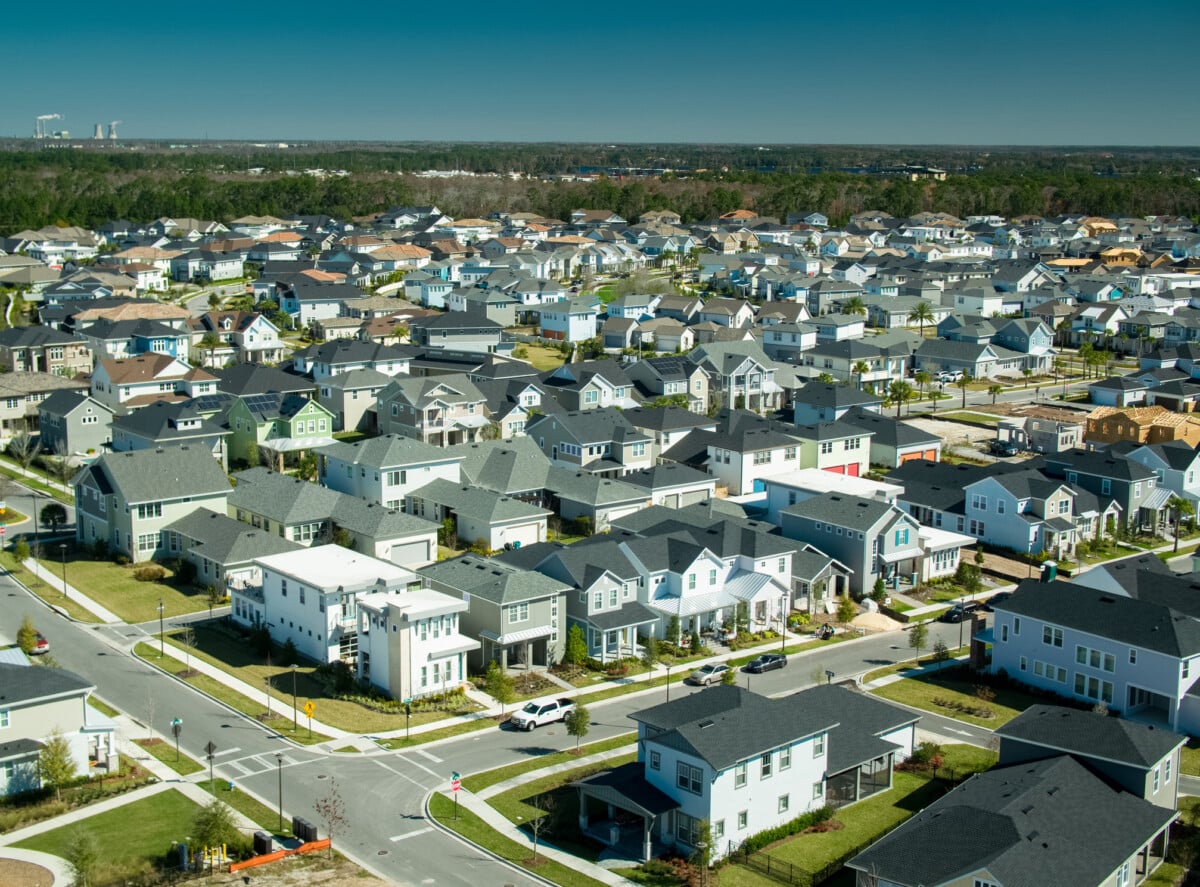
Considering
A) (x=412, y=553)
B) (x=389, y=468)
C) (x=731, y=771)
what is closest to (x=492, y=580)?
(x=412, y=553)

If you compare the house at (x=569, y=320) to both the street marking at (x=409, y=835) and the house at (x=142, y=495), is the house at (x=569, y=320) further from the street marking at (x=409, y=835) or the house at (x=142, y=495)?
the street marking at (x=409, y=835)

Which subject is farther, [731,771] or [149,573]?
[149,573]

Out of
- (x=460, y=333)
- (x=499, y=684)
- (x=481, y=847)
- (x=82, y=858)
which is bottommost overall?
(x=481, y=847)

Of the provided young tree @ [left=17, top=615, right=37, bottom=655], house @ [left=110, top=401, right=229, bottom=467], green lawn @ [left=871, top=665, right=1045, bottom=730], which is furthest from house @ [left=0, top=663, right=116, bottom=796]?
house @ [left=110, top=401, right=229, bottom=467]

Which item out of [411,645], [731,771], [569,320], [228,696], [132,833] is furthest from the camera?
[569,320]

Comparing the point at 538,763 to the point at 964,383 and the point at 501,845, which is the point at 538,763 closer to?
the point at 501,845

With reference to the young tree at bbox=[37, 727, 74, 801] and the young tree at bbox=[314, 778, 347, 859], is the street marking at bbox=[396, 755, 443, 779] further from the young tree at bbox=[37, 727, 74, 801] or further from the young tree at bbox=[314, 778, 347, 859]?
the young tree at bbox=[37, 727, 74, 801]
